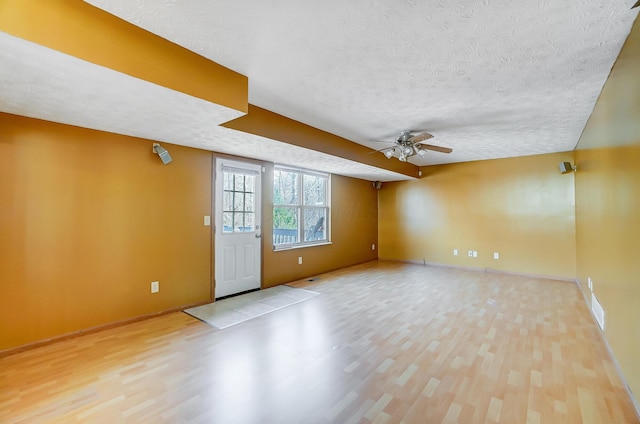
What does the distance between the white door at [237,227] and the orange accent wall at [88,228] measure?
30 centimetres

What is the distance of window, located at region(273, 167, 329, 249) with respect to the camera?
5.02 metres

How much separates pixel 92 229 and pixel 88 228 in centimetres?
3

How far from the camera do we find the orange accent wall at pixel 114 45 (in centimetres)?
142

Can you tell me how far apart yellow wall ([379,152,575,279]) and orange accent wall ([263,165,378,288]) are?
52 cm

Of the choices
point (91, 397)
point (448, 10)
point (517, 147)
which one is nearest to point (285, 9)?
point (448, 10)

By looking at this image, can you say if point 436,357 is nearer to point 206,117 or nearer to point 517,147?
point 206,117

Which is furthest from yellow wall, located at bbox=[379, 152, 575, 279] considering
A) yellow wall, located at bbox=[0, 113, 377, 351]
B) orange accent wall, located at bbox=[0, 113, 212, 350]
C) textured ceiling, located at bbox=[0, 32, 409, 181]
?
orange accent wall, located at bbox=[0, 113, 212, 350]

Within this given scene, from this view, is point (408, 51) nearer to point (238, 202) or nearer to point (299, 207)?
point (238, 202)

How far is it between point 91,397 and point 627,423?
334 cm

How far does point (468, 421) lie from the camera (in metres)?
1.65

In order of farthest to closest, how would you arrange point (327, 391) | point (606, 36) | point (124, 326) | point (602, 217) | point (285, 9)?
point (124, 326) < point (602, 217) < point (327, 391) < point (606, 36) < point (285, 9)

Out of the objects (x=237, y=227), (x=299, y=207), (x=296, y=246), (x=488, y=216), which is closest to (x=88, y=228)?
(x=237, y=227)

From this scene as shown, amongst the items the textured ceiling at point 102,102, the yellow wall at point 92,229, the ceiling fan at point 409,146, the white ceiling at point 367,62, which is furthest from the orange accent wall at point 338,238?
the ceiling fan at point 409,146

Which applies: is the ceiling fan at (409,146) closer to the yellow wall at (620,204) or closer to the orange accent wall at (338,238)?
the yellow wall at (620,204)
